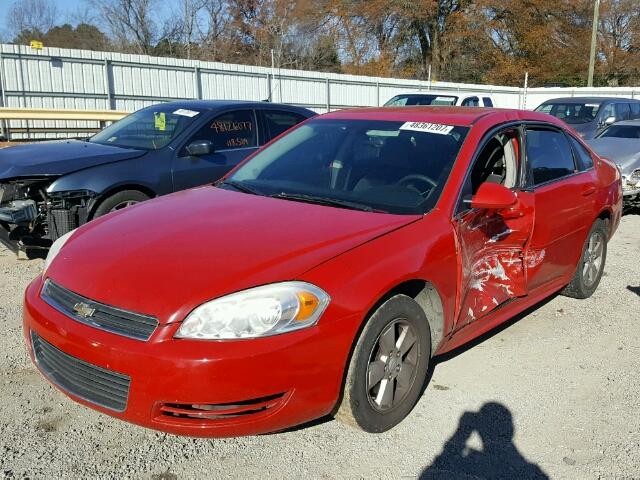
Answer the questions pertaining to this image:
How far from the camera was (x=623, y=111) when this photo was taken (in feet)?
49.4

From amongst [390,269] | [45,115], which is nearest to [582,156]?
[390,269]

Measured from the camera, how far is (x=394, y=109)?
423cm

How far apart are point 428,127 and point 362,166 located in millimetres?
492

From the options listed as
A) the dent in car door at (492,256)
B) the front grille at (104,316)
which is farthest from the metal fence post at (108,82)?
the front grille at (104,316)

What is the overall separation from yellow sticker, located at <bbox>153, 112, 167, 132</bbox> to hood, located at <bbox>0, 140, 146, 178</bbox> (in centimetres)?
53

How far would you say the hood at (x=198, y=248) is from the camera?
2578mm

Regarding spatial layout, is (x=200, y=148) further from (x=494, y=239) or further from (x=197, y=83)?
(x=197, y=83)

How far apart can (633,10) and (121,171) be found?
56.8 m

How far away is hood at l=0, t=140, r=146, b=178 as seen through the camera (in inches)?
211

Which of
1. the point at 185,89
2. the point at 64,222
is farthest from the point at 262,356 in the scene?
the point at 185,89

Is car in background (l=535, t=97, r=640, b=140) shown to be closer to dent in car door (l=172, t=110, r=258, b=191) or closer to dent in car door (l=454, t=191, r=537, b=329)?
dent in car door (l=172, t=110, r=258, b=191)

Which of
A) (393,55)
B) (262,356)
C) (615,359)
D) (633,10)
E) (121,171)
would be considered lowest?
(615,359)

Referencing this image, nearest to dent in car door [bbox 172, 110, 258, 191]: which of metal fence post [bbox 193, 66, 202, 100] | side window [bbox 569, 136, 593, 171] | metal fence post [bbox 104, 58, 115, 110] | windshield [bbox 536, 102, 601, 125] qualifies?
side window [bbox 569, 136, 593, 171]

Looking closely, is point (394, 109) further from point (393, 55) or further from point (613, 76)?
point (613, 76)
